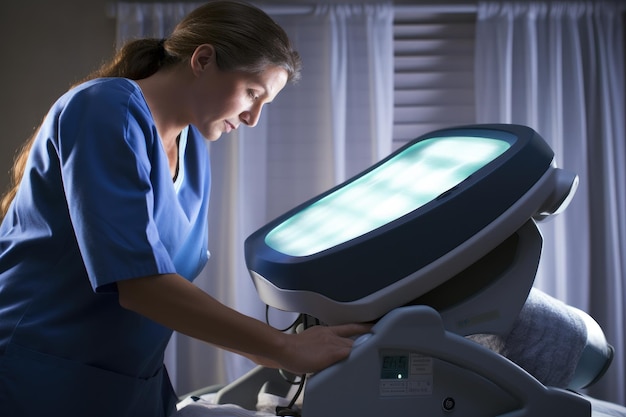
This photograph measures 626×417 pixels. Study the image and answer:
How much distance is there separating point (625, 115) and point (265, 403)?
214 centimetres

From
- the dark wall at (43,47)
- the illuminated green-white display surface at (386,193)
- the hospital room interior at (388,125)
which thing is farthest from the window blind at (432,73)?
the illuminated green-white display surface at (386,193)

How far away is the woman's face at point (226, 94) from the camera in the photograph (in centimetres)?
114

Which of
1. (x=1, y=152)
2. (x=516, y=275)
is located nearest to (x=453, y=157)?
(x=516, y=275)

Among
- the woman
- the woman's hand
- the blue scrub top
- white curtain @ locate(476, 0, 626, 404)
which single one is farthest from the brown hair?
white curtain @ locate(476, 0, 626, 404)

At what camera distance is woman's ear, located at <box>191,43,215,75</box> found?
1.11m

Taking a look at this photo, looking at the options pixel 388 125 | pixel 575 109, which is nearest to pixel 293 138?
pixel 388 125

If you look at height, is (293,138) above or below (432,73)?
below

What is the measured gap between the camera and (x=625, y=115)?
9.09ft

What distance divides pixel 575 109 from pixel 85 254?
2263 millimetres

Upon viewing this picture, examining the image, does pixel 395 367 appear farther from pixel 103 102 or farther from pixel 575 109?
pixel 575 109

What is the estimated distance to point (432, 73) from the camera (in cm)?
287

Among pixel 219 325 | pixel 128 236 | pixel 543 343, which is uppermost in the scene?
pixel 128 236

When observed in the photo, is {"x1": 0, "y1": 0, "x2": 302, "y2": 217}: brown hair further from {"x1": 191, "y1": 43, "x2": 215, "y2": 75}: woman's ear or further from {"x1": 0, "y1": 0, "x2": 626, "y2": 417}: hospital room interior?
{"x1": 0, "y1": 0, "x2": 626, "y2": 417}: hospital room interior

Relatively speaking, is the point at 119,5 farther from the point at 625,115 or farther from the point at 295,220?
the point at 625,115
